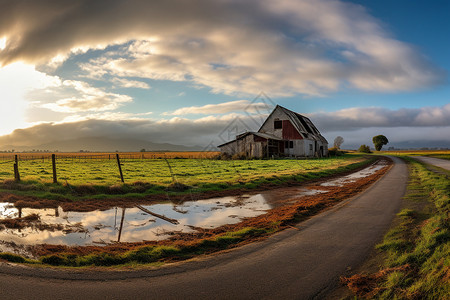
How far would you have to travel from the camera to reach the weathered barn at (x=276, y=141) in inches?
1817

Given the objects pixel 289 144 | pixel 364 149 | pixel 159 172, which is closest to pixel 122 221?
pixel 159 172

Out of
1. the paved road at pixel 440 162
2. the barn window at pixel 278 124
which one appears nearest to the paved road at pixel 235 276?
the paved road at pixel 440 162

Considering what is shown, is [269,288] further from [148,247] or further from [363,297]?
[148,247]

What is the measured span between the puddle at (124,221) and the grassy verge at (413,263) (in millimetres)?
4816

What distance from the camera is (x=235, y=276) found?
516cm

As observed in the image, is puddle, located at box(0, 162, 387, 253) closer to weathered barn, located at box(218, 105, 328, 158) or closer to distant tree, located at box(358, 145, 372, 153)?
weathered barn, located at box(218, 105, 328, 158)

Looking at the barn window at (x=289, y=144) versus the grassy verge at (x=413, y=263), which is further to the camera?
the barn window at (x=289, y=144)

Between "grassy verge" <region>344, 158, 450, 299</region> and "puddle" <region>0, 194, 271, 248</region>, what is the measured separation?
4816 mm

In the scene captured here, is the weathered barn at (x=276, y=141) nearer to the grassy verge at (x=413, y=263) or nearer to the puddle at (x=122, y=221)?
the puddle at (x=122, y=221)

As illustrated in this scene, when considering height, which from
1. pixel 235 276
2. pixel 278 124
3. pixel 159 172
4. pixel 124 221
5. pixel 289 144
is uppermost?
pixel 278 124

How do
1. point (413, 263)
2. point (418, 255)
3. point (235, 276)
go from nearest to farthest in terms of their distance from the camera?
1. point (235, 276)
2. point (413, 263)
3. point (418, 255)

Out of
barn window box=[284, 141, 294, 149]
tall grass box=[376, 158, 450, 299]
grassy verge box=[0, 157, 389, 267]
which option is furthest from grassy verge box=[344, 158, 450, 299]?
barn window box=[284, 141, 294, 149]

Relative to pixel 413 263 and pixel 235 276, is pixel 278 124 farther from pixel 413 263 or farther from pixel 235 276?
pixel 235 276

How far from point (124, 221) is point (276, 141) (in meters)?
42.3
